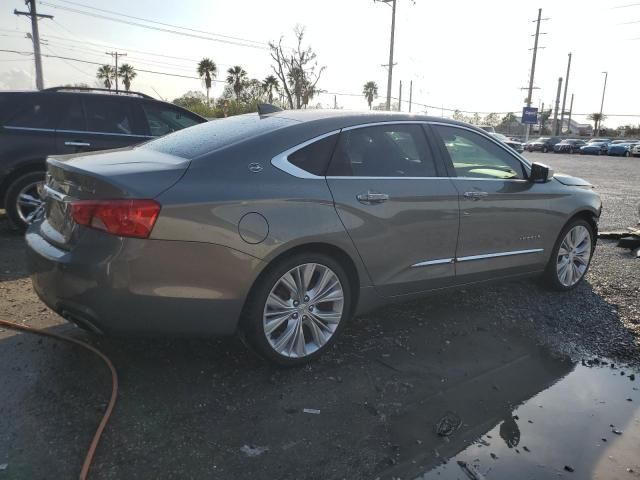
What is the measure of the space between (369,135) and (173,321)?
185cm

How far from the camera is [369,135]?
374 centimetres

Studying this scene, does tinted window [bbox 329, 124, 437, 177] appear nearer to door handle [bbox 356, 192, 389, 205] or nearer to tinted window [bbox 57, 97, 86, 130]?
door handle [bbox 356, 192, 389, 205]

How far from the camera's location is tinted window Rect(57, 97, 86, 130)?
646cm

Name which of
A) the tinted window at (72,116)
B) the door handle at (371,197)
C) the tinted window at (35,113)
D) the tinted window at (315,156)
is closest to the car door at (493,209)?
the door handle at (371,197)

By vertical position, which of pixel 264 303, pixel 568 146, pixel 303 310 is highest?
pixel 264 303

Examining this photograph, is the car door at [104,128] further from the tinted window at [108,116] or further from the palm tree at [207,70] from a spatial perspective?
the palm tree at [207,70]

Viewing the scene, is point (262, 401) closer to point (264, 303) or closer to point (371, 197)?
point (264, 303)

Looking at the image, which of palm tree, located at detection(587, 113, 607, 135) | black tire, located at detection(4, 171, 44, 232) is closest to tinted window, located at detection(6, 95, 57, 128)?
black tire, located at detection(4, 171, 44, 232)

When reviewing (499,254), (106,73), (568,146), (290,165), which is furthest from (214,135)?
(106,73)

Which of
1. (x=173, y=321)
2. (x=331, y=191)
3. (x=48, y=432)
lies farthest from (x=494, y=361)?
(x=48, y=432)

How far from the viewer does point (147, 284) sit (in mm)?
2816

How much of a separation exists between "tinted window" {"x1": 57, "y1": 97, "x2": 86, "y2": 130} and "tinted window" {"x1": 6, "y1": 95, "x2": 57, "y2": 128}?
0.33 feet

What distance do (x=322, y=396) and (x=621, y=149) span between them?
164 ft

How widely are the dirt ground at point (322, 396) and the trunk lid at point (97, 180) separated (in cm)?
91
